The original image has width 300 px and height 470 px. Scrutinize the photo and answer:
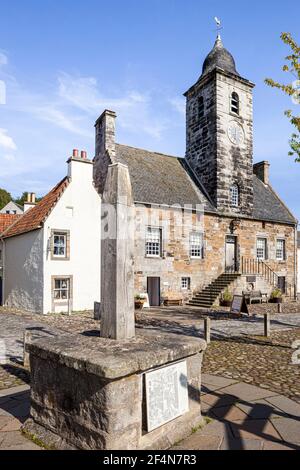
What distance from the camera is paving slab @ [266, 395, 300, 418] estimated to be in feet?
15.0

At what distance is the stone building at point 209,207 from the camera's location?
1961cm

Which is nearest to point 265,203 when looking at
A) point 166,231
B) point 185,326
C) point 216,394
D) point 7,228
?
point 166,231

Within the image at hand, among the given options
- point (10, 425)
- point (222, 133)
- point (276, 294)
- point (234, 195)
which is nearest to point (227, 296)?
point (276, 294)

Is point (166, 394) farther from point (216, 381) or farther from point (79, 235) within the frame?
point (79, 235)

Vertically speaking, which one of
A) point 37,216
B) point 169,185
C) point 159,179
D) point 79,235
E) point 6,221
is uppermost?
point 159,179

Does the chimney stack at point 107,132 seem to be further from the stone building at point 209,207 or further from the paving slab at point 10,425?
the paving slab at point 10,425

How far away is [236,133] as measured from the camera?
23266 millimetres

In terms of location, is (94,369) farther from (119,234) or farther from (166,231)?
(166,231)

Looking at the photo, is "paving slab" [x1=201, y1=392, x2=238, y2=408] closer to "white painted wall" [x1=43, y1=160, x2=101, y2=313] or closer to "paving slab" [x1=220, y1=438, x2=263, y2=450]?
"paving slab" [x1=220, y1=438, x2=263, y2=450]

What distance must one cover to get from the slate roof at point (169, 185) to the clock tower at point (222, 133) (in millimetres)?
916

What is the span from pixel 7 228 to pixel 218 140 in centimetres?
1464

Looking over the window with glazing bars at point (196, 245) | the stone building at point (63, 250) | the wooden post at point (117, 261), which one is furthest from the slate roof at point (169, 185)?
the wooden post at point (117, 261)

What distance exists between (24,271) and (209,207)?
38.8ft

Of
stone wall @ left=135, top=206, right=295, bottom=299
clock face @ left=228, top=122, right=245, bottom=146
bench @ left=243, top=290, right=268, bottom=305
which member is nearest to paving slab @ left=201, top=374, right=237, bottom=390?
stone wall @ left=135, top=206, right=295, bottom=299
